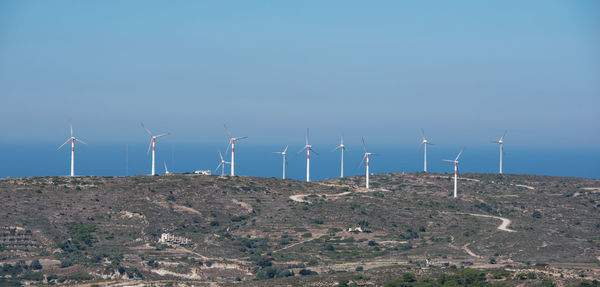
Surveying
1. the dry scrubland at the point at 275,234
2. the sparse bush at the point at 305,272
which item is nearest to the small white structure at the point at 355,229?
the dry scrubland at the point at 275,234

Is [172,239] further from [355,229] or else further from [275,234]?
[355,229]

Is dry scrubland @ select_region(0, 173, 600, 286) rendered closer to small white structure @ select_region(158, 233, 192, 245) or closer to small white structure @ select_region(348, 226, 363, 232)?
small white structure @ select_region(348, 226, 363, 232)

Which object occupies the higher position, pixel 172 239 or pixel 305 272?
pixel 305 272

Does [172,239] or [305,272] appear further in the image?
[172,239]

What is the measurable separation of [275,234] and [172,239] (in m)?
17.1

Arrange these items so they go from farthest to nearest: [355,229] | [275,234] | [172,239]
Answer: [355,229]
[275,234]
[172,239]

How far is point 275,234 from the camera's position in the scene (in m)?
130

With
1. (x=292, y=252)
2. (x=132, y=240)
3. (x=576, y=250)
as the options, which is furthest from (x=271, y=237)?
(x=576, y=250)

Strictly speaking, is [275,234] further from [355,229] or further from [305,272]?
[305,272]

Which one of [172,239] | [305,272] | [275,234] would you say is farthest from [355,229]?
[305,272]

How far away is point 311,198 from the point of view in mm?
160125

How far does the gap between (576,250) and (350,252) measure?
34.0 meters

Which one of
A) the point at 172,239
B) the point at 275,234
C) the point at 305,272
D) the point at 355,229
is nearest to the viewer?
the point at 305,272

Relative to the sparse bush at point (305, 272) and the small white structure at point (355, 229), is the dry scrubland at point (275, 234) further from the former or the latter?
the small white structure at point (355, 229)
